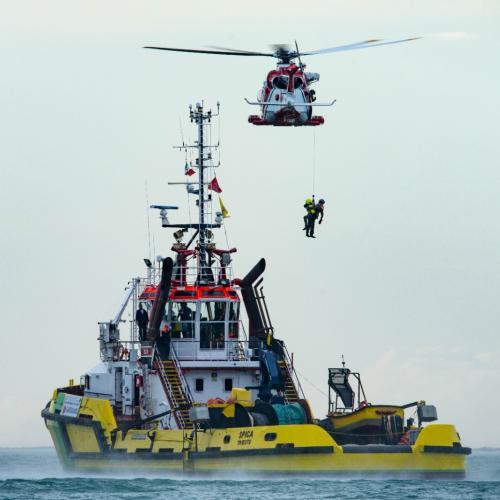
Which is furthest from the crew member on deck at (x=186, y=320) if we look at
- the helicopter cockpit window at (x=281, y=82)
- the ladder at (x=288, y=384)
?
the helicopter cockpit window at (x=281, y=82)

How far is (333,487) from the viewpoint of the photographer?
42688 mm

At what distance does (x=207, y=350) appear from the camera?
4972cm

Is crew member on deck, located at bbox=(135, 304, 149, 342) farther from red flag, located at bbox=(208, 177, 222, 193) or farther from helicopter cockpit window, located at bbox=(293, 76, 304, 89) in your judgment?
helicopter cockpit window, located at bbox=(293, 76, 304, 89)

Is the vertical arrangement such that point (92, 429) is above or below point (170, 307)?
below

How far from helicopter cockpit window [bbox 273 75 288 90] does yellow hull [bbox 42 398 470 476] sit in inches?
363

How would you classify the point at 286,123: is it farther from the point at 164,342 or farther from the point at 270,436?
the point at 270,436

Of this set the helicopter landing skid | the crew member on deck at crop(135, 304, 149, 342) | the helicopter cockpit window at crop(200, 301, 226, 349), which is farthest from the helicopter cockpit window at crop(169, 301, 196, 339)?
the helicopter landing skid

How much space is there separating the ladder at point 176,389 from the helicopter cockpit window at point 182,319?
1027 millimetres

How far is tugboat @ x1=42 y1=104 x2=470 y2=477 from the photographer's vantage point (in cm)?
4400

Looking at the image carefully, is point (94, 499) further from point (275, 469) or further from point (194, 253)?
point (194, 253)

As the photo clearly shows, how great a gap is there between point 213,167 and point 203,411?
30.6 feet

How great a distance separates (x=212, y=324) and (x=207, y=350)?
31.3 inches

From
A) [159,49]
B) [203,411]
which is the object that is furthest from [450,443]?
[159,49]

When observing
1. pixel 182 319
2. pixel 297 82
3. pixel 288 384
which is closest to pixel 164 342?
pixel 182 319
